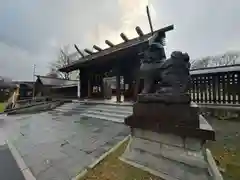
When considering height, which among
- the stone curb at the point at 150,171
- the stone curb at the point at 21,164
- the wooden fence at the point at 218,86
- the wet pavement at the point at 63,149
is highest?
the wooden fence at the point at 218,86

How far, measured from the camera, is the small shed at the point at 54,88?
21.2 m

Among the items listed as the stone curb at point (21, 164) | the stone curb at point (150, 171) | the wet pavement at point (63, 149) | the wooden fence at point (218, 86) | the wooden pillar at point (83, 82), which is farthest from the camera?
the wooden pillar at point (83, 82)

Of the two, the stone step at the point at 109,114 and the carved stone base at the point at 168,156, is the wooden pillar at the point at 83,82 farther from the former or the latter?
the carved stone base at the point at 168,156

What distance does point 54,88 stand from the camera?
960 inches

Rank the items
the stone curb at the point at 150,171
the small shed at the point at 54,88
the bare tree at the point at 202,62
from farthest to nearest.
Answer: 1. the bare tree at the point at 202,62
2. the small shed at the point at 54,88
3. the stone curb at the point at 150,171

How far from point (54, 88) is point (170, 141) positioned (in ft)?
77.3

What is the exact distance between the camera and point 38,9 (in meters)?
11.2

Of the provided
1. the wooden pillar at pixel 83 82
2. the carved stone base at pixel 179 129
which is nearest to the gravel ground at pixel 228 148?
the carved stone base at pixel 179 129

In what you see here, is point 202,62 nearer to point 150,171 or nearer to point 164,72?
point 164,72

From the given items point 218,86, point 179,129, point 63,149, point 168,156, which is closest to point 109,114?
point 63,149

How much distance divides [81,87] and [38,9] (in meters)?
6.83

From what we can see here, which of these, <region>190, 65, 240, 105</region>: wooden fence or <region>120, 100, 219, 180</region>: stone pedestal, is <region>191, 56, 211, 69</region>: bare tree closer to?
<region>190, 65, 240, 105</region>: wooden fence

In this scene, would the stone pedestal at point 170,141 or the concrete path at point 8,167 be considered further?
the concrete path at point 8,167

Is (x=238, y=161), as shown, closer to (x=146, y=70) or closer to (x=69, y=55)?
(x=146, y=70)
